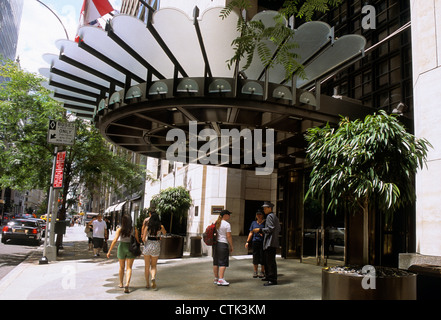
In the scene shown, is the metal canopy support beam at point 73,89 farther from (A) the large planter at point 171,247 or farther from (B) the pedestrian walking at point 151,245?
(A) the large planter at point 171,247

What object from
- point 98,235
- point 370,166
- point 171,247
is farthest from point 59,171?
point 370,166

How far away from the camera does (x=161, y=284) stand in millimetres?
8211

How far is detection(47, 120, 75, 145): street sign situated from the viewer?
12.5 m

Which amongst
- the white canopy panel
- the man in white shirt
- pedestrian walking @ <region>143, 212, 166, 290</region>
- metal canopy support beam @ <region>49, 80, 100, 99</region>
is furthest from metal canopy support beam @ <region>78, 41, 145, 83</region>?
the man in white shirt

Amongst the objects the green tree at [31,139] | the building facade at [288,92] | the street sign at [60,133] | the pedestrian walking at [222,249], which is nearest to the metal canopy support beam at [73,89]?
the building facade at [288,92]

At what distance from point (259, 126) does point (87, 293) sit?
586 centimetres

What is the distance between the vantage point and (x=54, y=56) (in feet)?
31.6

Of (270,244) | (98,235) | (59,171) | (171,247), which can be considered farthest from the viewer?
(98,235)

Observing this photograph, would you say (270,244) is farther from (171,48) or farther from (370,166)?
(171,48)

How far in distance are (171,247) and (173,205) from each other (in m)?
3.58
